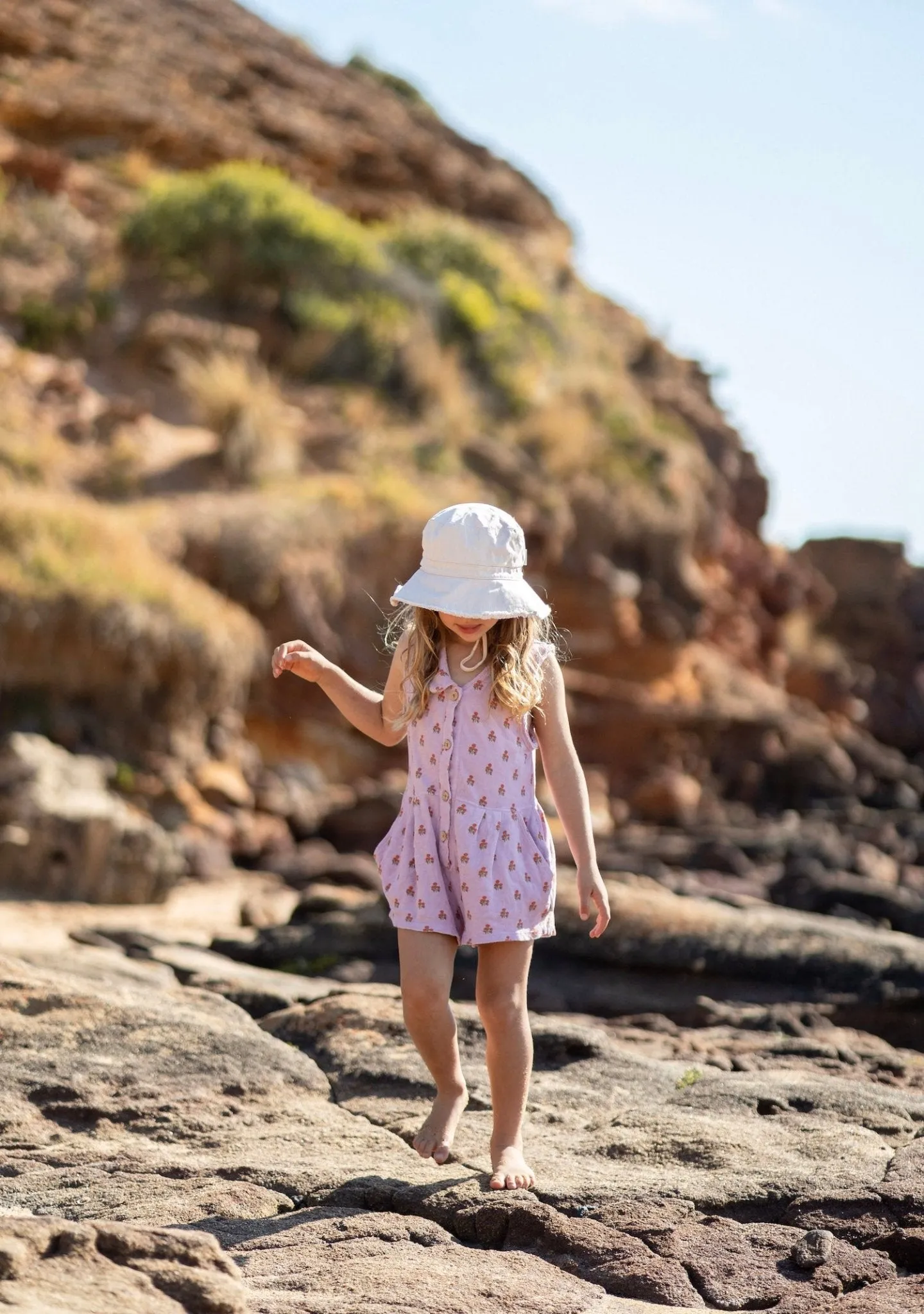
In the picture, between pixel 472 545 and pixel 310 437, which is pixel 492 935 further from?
pixel 310 437

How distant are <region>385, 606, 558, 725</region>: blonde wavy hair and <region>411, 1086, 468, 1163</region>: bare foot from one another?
2.88ft

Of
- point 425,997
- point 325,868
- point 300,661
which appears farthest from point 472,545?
point 325,868

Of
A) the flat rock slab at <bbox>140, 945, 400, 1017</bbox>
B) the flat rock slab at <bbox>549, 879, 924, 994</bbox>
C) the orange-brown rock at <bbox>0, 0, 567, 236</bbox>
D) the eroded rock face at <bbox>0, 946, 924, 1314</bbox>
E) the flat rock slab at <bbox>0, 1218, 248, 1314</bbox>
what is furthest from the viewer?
the orange-brown rock at <bbox>0, 0, 567, 236</bbox>

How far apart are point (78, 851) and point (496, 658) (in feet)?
19.7

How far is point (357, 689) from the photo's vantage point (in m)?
3.71

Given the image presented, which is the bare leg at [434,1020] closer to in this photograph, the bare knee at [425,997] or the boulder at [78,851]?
the bare knee at [425,997]

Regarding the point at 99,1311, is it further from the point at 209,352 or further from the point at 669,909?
the point at 209,352

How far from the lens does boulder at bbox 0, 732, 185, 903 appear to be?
8.81m

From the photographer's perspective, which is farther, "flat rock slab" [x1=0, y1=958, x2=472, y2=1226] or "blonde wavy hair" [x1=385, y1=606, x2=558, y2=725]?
"blonde wavy hair" [x1=385, y1=606, x2=558, y2=725]

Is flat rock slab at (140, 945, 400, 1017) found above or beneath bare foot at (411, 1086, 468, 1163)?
beneath

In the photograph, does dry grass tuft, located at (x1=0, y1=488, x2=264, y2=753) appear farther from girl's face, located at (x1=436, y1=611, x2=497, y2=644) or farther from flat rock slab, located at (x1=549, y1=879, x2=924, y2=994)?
girl's face, located at (x1=436, y1=611, x2=497, y2=644)

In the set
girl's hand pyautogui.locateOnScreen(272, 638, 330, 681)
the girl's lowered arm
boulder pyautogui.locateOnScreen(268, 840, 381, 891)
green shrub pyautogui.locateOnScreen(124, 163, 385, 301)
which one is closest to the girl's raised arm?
girl's hand pyautogui.locateOnScreen(272, 638, 330, 681)

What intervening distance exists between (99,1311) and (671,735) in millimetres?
16631

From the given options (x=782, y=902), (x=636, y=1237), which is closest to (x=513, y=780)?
(x=636, y=1237)
